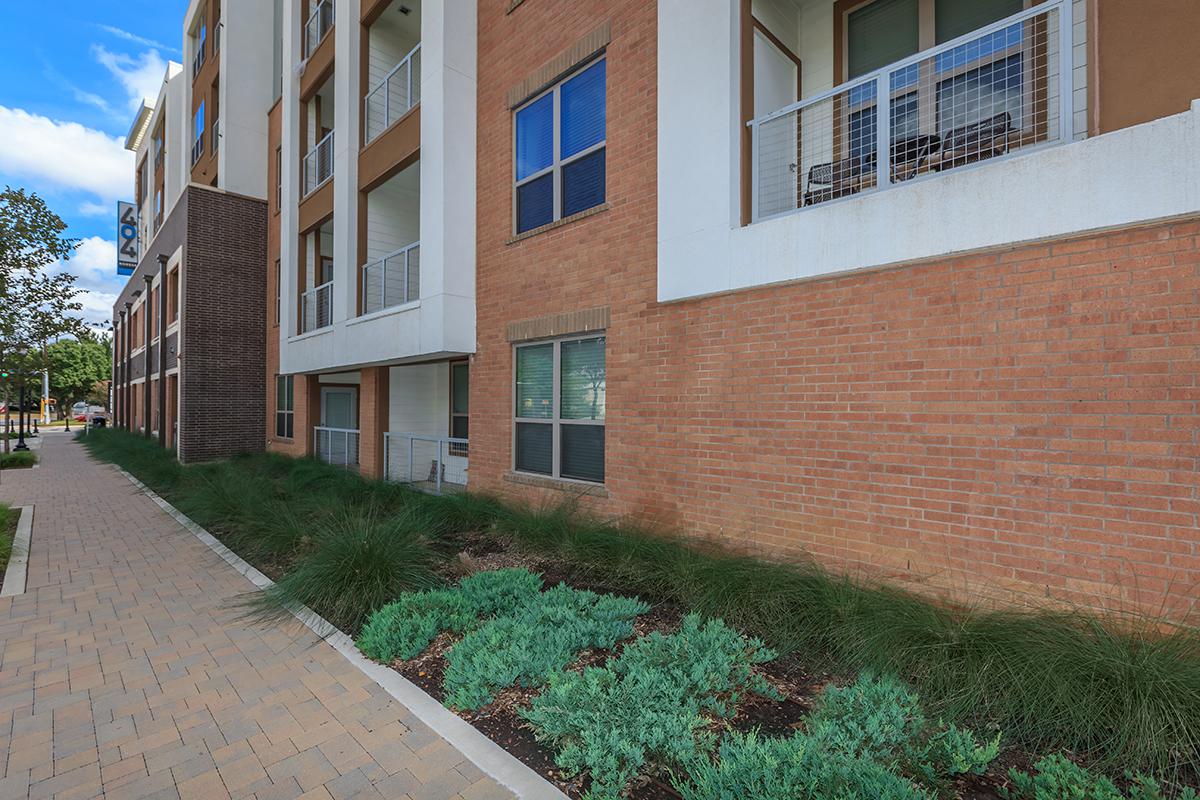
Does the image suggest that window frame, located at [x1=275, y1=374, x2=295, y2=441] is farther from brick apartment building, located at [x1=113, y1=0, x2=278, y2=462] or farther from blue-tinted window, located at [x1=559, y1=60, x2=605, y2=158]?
blue-tinted window, located at [x1=559, y1=60, x2=605, y2=158]

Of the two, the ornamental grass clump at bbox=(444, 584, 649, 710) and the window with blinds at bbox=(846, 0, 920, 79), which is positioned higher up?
the window with blinds at bbox=(846, 0, 920, 79)

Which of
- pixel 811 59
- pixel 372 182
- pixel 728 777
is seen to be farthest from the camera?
pixel 372 182

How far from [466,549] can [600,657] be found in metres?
3.24

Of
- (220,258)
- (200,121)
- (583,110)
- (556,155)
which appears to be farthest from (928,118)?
(200,121)

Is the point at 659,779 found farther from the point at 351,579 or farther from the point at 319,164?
the point at 319,164

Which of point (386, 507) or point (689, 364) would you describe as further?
point (386, 507)

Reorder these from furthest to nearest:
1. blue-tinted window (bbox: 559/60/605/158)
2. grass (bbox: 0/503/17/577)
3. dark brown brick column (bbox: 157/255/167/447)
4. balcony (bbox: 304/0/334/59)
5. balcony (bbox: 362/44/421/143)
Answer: dark brown brick column (bbox: 157/255/167/447)
balcony (bbox: 304/0/334/59)
balcony (bbox: 362/44/421/143)
blue-tinted window (bbox: 559/60/605/158)
grass (bbox: 0/503/17/577)

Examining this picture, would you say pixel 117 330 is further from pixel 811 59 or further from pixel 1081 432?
pixel 1081 432

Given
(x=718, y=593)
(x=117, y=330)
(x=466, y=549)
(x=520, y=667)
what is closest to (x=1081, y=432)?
(x=718, y=593)

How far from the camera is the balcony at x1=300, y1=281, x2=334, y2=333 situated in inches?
535

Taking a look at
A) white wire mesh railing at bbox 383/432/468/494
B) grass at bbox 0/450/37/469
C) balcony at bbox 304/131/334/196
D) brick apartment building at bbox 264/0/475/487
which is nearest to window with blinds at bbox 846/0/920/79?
brick apartment building at bbox 264/0/475/487

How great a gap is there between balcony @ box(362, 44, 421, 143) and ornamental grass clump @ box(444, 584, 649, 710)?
9.83 m

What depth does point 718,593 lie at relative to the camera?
175 inches

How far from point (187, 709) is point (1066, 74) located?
7.07 meters
